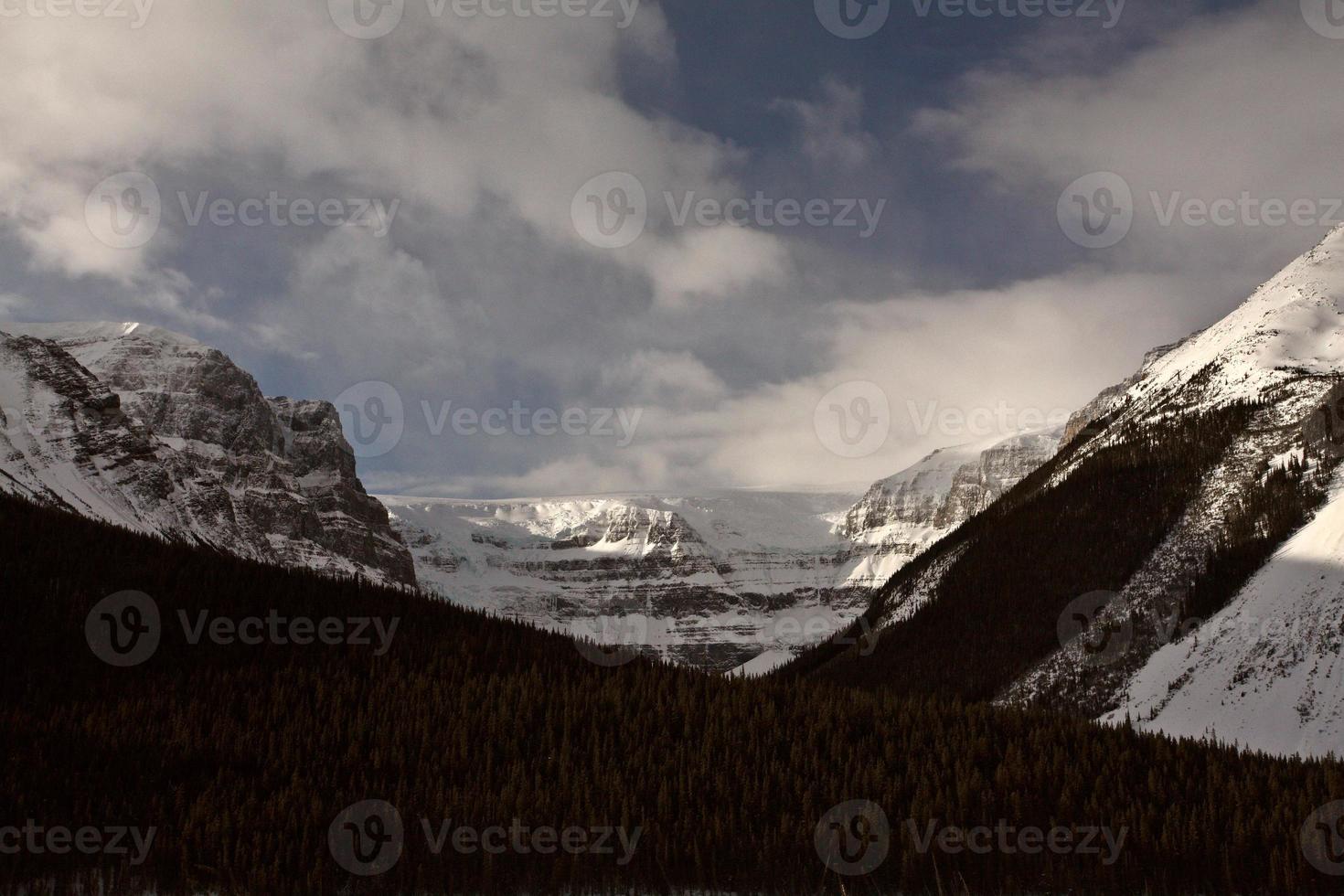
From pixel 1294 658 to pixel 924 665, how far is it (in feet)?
138

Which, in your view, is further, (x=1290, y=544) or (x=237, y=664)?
(x=1290, y=544)

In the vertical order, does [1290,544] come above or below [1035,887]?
above

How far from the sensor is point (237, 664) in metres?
21.4

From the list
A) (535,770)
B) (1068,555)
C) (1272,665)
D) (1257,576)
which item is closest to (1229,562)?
(1257,576)

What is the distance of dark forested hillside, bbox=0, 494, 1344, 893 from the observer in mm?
12383

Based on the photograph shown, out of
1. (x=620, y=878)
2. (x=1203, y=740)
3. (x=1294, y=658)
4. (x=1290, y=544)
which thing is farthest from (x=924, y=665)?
(x=620, y=878)

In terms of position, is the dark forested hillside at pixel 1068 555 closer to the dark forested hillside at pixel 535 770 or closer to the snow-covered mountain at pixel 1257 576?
the snow-covered mountain at pixel 1257 576

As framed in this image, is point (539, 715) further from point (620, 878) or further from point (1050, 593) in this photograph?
point (1050, 593)

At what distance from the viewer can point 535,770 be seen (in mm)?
15453

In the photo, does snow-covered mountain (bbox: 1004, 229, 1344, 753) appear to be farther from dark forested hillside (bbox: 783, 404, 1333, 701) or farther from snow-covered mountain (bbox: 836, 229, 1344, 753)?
dark forested hillside (bbox: 783, 404, 1333, 701)

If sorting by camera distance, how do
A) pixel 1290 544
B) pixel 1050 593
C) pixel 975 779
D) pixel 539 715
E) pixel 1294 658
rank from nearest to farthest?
pixel 975 779 → pixel 539 715 → pixel 1294 658 → pixel 1290 544 → pixel 1050 593

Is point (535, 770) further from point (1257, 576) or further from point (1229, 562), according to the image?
point (1229, 562)

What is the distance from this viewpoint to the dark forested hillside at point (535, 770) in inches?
488

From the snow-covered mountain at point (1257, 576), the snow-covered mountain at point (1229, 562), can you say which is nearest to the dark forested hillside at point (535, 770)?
the snow-covered mountain at point (1257, 576)
